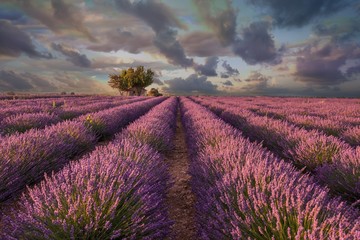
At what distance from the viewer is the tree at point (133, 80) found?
5384 cm

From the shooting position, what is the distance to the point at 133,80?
53.7m

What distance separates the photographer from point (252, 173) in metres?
2.45

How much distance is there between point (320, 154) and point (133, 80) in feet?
169

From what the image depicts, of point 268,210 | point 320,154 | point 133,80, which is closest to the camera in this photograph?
point 268,210

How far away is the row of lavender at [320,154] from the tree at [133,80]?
→ 48.9 meters

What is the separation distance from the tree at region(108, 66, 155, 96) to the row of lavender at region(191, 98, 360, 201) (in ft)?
161

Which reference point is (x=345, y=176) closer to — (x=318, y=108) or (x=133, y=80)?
(x=318, y=108)

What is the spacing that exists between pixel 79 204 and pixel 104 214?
0.66ft

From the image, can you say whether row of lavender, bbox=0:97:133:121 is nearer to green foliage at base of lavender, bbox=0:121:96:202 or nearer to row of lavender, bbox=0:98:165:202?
row of lavender, bbox=0:98:165:202

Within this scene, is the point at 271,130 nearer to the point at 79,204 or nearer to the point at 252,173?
the point at 252,173

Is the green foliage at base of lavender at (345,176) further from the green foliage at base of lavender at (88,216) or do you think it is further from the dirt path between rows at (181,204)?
the green foliage at base of lavender at (88,216)

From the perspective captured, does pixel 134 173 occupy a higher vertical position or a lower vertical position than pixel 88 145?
higher

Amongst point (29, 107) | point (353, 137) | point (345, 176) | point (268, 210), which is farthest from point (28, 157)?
point (29, 107)

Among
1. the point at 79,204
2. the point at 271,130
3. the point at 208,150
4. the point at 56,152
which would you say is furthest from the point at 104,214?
the point at 271,130
